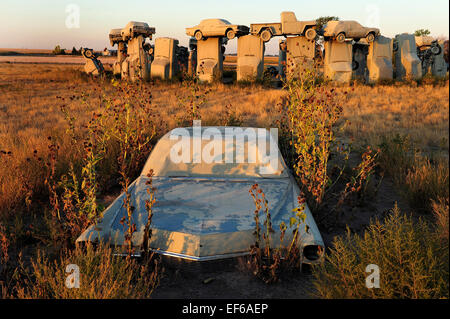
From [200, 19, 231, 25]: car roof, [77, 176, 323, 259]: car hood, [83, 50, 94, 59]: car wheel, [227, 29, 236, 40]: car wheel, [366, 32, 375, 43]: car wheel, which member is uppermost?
[200, 19, 231, 25]: car roof

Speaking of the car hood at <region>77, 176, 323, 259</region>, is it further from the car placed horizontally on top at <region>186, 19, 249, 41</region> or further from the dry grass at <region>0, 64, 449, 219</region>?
the car placed horizontally on top at <region>186, 19, 249, 41</region>

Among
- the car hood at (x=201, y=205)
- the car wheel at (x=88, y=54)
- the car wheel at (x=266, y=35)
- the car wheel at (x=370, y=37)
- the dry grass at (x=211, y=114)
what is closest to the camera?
the car hood at (x=201, y=205)

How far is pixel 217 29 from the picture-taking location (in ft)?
65.9

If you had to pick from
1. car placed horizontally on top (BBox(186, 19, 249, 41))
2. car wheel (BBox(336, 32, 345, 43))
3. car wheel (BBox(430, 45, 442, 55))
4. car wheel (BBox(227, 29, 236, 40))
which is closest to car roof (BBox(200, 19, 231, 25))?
car placed horizontally on top (BBox(186, 19, 249, 41))

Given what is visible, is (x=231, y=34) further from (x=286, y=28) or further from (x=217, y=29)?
(x=286, y=28)

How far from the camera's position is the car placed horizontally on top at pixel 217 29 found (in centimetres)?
1978

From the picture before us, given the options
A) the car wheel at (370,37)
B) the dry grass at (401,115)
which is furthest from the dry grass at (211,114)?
the car wheel at (370,37)

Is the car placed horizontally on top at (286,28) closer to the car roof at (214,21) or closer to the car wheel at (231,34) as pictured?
the car wheel at (231,34)

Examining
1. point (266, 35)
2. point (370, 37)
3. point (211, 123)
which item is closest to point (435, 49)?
point (370, 37)

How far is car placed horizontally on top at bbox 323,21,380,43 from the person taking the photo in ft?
66.6

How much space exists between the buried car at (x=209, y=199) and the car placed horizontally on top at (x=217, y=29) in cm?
1576

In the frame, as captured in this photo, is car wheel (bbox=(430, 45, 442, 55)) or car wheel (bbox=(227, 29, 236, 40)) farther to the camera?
car wheel (bbox=(430, 45, 442, 55))

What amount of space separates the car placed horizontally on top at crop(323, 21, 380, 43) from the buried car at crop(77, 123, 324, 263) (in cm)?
1714

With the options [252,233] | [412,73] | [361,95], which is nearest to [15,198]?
[252,233]
